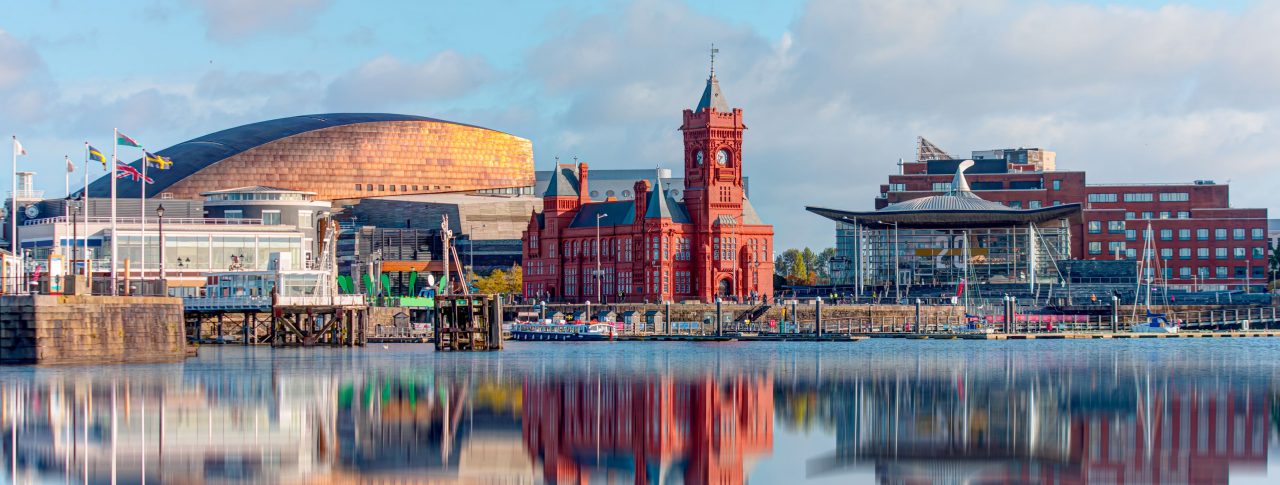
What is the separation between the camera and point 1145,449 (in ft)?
151

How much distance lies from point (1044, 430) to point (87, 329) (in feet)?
142

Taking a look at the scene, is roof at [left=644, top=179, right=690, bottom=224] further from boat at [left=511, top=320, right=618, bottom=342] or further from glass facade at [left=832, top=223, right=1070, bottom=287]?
boat at [left=511, top=320, right=618, bottom=342]

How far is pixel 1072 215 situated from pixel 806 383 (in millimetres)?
104557

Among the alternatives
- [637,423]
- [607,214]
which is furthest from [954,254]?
[637,423]

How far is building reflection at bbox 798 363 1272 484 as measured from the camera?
42.2m

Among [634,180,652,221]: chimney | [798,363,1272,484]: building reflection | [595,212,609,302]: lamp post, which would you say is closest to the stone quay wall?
[798,363,1272,484]: building reflection

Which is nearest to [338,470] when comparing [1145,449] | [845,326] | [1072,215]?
[1145,449]

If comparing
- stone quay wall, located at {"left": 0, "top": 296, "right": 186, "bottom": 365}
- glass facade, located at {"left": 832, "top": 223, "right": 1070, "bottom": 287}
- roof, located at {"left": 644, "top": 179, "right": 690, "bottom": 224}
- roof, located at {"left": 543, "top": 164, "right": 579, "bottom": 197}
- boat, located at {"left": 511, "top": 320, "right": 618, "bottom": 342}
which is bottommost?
boat, located at {"left": 511, "top": 320, "right": 618, "bottom": 342}

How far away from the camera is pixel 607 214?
167 m

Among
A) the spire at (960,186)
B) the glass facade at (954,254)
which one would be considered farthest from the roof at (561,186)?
the spire at (960,186)

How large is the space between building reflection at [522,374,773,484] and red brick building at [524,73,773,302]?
286 ft

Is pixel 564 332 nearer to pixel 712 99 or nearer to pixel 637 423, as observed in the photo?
pixel 712 99

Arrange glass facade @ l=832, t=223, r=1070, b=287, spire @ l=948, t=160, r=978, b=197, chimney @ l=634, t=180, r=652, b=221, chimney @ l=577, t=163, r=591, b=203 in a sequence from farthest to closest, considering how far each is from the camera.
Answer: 1. spire @ l=948, t=160, r=978, b=197
2. chimney @ l=577, t=163, r=591, b=203
3. glass facade @ l=832, t=223, r=1070, b=287
4. chimney @ l=634, t=180, r=652, b=221

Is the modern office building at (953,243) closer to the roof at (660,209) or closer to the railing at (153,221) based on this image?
the roof at (660,209)
